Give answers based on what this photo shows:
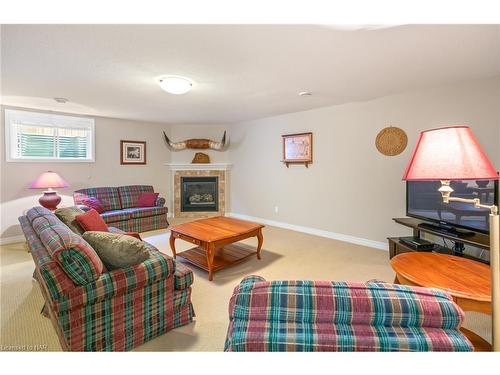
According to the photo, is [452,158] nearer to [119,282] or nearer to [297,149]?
[119,282]

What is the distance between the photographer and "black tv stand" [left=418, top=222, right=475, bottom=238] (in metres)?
2.49

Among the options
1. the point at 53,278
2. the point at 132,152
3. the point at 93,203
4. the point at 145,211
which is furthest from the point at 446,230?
the point at 132,152

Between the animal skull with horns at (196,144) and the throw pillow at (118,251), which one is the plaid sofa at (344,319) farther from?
the animal skull with horns at (196,144)

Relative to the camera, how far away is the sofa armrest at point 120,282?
148cm

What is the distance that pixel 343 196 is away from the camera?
4.22 m

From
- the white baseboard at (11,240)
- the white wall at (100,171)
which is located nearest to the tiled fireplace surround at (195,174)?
the white wall at (100,171)

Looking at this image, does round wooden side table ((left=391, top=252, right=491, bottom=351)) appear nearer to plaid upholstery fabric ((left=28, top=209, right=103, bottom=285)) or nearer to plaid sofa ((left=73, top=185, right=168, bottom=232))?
plaid upholstery fabric ((left=28, top=209, right=103, bottom=285))

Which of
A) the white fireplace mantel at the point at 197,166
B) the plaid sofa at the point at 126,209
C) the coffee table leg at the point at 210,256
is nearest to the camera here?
the coffee table leg at the point at 210,256

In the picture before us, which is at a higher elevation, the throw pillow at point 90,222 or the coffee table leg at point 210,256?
the throw pillow at point 90,222

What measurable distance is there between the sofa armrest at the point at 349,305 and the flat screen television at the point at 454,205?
2314 mm

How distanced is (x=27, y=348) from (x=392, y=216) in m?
4.25

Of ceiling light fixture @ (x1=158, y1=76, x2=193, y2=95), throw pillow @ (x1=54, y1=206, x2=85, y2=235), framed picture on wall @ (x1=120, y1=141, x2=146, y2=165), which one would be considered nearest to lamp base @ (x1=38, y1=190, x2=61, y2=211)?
framed picture on wall @ (x1=120, y1=141, x2=146, y2=165)

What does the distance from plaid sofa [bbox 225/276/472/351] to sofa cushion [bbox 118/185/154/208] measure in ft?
15.8

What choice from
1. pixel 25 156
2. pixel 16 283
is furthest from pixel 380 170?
pixel 25 156
